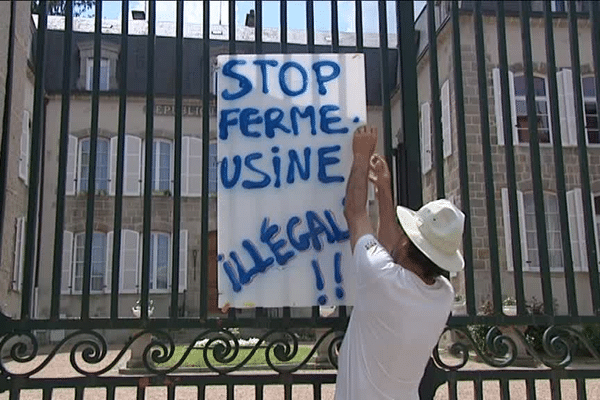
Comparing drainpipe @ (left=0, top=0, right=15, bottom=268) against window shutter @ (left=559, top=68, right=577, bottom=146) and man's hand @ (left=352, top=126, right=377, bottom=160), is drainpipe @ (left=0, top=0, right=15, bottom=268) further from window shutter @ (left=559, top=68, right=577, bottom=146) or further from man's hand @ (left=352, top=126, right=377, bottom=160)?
window shutter @ (left=559, top=68, right=577, bottom=146)

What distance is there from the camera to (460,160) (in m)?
3.40

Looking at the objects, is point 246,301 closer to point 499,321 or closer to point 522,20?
point 499,321

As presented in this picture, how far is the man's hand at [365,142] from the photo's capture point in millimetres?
3066

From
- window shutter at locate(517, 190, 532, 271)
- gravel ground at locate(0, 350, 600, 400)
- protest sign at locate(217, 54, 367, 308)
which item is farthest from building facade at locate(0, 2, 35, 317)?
window shutter at locate(517, 190, 532, 271)

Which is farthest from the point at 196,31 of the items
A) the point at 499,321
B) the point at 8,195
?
the point at 499,321

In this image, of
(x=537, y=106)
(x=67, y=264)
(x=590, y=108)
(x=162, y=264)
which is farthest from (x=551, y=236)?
(x=67, y=264)

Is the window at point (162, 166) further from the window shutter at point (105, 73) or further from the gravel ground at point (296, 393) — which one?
the gravel ground at point (296, 393)

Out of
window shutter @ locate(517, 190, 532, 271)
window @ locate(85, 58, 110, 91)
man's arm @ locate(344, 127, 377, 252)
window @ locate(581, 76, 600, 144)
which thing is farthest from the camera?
window @ locate(85, 58, 110, 91)

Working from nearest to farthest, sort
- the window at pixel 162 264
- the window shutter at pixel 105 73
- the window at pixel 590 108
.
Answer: the window at pixel 590 108, the window at pixel 162 264, the window shutter at pixel 105 73

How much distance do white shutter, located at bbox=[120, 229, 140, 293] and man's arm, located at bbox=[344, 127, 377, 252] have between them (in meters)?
13.7

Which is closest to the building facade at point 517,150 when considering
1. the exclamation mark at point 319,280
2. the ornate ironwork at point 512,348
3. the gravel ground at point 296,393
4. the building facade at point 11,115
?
the gravel ground at point 296,393

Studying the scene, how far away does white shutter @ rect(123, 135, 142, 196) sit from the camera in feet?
56.0

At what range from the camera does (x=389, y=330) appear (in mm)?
2420

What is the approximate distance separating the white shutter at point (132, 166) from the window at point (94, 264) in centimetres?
144
